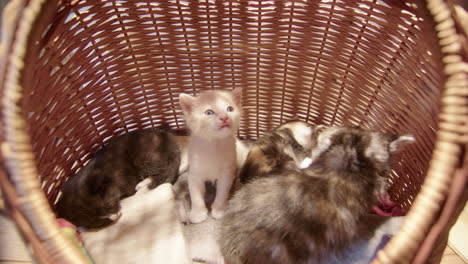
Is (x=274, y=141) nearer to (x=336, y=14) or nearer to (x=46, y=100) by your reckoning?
(x=336, y=14)

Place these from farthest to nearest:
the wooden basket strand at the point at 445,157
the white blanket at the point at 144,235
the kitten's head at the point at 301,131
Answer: the kitten's head at the point at 301,131
the white blanket at the point at 144,235
the wooden basket strand at the point at 445,157

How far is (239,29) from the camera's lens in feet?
4.51

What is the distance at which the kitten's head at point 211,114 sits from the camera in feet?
3.67

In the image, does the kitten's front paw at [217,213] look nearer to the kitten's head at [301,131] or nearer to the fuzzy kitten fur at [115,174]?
the fuzzy kitten fur at [115,174]

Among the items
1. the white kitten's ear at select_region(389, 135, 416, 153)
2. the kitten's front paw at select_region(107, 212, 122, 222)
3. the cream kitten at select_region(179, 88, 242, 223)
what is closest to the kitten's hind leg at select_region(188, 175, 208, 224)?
the cream kitten at select_region(179, 88, 242, 223)

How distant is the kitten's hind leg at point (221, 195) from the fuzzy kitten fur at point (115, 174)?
0.98ft

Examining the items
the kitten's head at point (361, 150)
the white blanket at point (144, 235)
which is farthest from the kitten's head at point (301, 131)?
the white blanket at point (144, 235)

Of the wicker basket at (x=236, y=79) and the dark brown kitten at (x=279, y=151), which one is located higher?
the wicker basket at (x=236, y=79)

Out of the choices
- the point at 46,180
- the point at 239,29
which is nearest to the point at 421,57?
the point at 239,29

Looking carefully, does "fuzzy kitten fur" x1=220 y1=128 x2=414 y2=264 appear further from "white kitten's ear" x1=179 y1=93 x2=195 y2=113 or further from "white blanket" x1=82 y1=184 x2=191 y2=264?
"white kitten's ear" x1=179 y1=93 x2=195 y2=113

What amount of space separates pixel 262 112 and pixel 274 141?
0.30 meters

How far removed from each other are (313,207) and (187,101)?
58 centimetres

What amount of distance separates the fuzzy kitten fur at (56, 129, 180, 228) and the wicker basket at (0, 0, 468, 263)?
3.5 inches

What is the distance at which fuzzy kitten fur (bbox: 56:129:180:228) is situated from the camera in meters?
1.26
